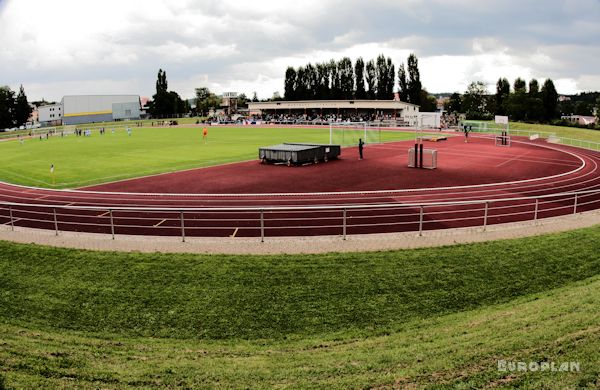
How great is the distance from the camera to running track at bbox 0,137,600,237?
17.3m

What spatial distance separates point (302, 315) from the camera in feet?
31.7

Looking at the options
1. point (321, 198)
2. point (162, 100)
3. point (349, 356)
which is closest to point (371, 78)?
point (162, 100)

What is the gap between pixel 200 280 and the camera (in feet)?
37.0

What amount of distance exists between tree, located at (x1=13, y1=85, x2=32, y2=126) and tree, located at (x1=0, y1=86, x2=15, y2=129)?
1143 mm

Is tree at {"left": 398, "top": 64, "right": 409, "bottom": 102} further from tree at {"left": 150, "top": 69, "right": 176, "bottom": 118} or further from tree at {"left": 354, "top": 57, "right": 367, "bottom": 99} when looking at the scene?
tree at {"left": 150, "top": 69, "right": 176, "bottom": 118}

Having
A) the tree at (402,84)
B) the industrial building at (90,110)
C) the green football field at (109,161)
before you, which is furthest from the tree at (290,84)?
the green football field at (109,161)

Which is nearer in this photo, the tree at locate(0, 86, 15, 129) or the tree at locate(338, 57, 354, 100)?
the tree at locate(0, 86, 15, 129)

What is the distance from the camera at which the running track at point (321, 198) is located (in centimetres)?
1730

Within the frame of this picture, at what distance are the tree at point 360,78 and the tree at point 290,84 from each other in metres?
18.3

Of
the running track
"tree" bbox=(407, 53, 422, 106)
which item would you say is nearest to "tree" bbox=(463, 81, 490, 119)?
"tree" bbox=(407, 53, 422, 106)

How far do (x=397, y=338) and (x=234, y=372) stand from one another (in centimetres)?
296

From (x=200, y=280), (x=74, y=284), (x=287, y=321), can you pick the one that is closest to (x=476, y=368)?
(x=287, y=321)

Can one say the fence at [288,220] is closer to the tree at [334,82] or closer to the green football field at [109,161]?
Answer: the green football field at [109,161]

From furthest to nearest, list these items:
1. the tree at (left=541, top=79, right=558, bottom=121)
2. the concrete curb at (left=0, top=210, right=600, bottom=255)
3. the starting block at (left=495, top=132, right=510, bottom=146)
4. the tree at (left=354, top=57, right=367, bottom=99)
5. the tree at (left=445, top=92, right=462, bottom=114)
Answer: the tree at (left=445, top=92, right=462, bottom=114) → the tree at (left=354, top=57, right=367, bottom=99) → the tree at (left=541, top=79, right=558, bottom=121) → the starting block at (left=495, top=132, right=510, bottom=146) → the concrete curb at (left=0, top=210, right=600, bottom=255)
